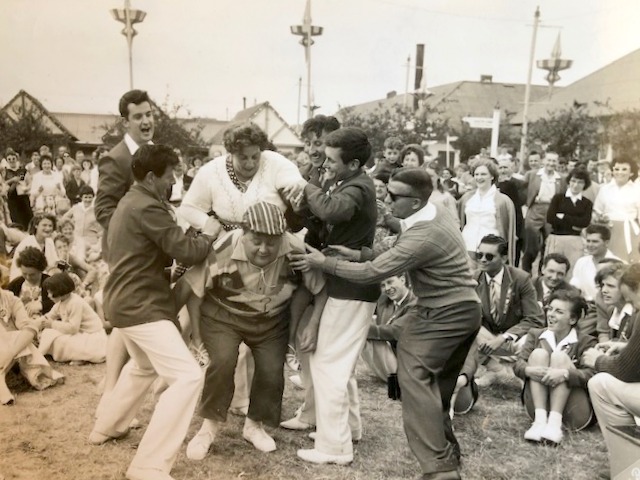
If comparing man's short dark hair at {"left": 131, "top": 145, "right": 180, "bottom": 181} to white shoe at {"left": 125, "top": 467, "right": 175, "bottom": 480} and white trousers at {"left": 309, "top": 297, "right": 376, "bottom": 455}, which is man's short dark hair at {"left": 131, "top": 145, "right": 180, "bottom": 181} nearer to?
white trousers at {"left": 309, "top": 297, "right": 376, "bottom": 455}

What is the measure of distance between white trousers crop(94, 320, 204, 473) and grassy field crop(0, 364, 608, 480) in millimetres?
262

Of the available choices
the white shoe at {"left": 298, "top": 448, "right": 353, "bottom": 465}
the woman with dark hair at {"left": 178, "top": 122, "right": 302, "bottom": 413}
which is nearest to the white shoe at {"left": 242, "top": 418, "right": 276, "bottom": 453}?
the white shoe at {"left": 298, "top": 448, "right": 353, "bottom": 465}

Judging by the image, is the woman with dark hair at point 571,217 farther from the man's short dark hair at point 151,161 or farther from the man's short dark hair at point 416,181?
the man's short dark hair at point 151,161

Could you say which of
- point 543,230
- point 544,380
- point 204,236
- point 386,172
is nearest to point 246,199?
point 204,236

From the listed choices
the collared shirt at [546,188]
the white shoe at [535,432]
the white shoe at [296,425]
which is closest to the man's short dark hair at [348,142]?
the white shoe at [296,425]

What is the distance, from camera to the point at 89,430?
157 inches

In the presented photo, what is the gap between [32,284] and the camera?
5551 millimetres

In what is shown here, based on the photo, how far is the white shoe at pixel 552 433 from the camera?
406 cm

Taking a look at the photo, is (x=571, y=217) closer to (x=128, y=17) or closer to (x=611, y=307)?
(x=611, y=307)

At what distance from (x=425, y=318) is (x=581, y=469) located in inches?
54.4

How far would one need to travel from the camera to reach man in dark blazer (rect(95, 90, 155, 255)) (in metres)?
3.77

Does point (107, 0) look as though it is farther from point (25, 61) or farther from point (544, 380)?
point (544, 380)

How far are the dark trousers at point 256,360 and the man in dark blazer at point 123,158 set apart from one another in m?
0.88

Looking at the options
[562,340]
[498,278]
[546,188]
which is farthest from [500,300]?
[546,188]
